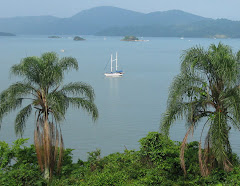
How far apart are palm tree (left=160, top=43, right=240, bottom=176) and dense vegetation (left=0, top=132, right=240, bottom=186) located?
66 cm

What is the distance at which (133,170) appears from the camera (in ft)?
45.7

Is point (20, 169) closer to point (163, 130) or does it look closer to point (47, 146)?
point (47, 146)

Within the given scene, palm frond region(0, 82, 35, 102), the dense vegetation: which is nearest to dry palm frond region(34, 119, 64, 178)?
the dense vegetation

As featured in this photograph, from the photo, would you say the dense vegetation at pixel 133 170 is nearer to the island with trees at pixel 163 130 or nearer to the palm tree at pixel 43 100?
the island with trees at pixel 163 130

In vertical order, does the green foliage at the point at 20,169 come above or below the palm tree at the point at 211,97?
below

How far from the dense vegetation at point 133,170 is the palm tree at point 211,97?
0.66 meters

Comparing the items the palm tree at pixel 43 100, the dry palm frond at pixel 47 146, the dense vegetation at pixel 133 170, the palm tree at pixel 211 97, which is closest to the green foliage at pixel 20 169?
the dense vegetation at pixel 133 170

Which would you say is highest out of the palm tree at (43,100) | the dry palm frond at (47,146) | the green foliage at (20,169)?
the palm tree at (43,100)

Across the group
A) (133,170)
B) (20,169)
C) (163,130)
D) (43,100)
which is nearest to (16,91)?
(43,100)

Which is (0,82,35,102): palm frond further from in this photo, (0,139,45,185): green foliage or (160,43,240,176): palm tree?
(160,43,240,176): palm tree

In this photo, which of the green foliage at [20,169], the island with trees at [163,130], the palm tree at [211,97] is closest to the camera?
the palm tree at [211,97]

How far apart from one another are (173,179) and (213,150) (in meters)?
2.25

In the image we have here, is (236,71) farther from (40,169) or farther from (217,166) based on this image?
(40,169)

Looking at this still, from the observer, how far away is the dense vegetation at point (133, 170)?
13094 mm
